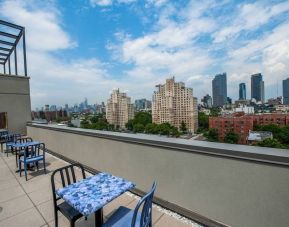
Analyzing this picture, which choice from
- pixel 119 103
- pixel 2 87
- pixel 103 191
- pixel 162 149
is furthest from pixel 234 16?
pixel 119 103

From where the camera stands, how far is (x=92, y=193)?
1.74 metres

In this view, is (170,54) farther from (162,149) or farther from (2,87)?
(162,149)

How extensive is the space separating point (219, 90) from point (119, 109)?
122 meters

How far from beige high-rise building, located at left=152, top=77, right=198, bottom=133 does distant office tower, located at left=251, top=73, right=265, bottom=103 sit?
10073 cm

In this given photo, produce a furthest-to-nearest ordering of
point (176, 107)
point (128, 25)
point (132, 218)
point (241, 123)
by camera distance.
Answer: point (176, 107) < point (241, 123) < point (128, 25) < point (132, 218)

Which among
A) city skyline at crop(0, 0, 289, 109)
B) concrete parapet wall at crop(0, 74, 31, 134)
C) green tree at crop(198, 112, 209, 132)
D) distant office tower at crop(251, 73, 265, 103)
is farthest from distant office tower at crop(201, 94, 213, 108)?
concrete parapet wall at crop(0, 74, 31, 134)

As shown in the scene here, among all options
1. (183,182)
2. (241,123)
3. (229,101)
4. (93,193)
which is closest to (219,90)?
(229,101)

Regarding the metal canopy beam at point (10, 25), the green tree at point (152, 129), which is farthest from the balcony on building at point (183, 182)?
the green tree at point (152, 129)

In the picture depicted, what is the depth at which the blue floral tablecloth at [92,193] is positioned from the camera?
1531mm

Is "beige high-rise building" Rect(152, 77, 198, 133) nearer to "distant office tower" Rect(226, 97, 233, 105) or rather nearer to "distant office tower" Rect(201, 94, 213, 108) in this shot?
"distant office tower" Rect(201, 94, 213, 108)

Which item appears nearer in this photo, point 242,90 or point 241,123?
point 241,123

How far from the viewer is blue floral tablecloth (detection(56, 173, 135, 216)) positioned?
1531 millimetres

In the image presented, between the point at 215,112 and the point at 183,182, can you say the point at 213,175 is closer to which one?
the point at 183,182

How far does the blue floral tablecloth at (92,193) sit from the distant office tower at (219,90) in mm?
→ 163385
